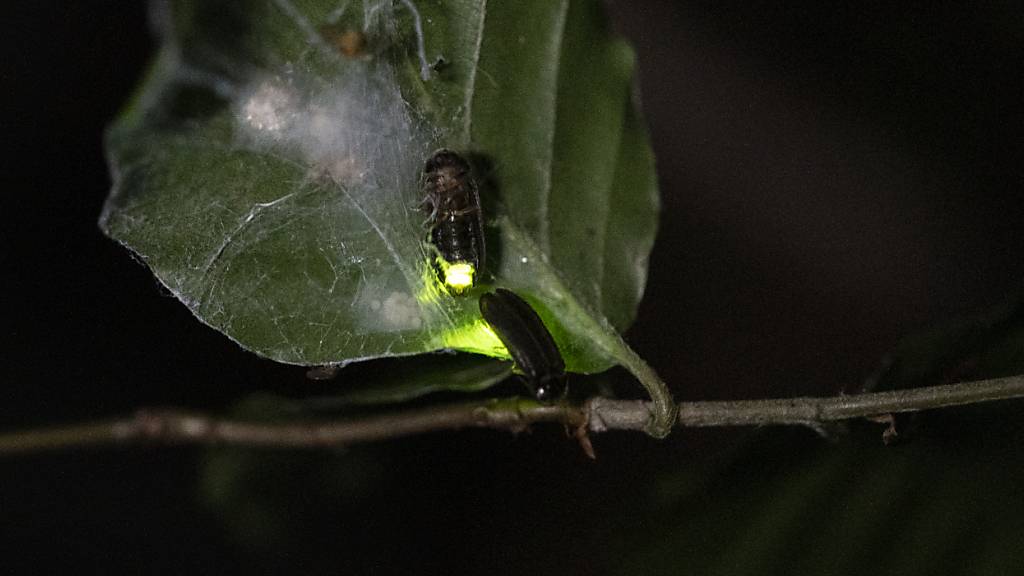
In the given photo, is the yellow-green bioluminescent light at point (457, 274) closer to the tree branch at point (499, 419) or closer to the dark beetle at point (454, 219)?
the dark beetle at point (454, 219)

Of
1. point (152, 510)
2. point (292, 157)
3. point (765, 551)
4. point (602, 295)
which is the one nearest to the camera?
point (292, 157)

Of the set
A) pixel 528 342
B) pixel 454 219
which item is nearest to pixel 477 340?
pixel 528 342

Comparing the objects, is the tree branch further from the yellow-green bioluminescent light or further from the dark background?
the dark background

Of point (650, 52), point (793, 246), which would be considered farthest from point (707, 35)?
point (793, 246)

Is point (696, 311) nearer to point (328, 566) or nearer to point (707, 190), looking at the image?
point (707, 190)

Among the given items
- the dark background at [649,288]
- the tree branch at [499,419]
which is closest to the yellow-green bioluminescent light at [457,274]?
the tree branch at [499,419]

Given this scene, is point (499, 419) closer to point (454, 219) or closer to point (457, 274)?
point (457, 274)
